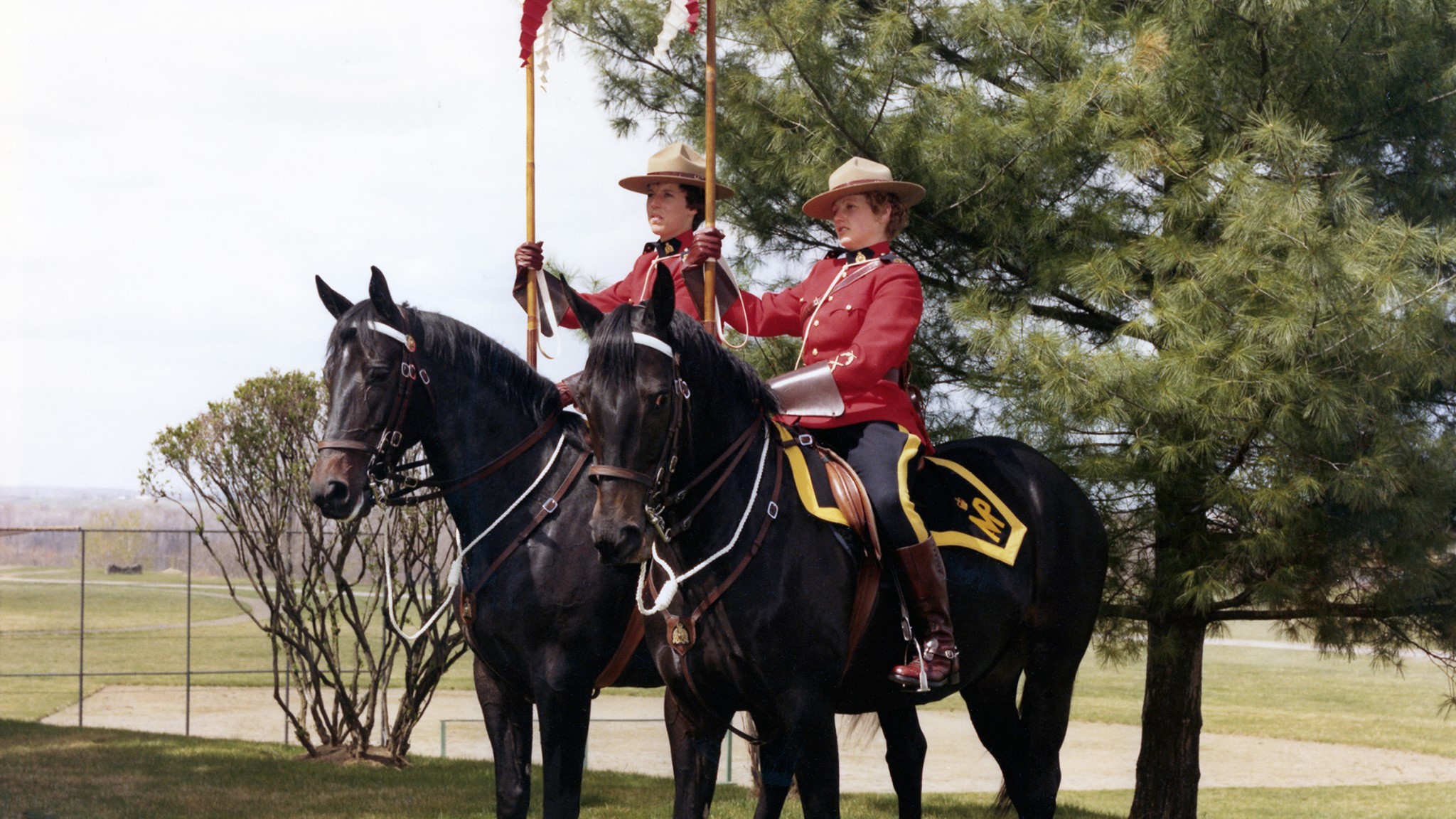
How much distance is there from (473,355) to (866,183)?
154cm

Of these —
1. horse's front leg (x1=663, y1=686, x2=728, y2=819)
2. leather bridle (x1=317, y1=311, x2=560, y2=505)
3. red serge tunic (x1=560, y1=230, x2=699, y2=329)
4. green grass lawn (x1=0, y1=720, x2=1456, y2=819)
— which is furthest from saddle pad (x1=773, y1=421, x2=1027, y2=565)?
green grass lawn (x1=0, y1=720, x2=1456, y2=819)

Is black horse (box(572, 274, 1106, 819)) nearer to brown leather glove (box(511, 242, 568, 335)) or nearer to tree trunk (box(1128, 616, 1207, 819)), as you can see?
brown leather glove (box(511, 242, 568, 335))

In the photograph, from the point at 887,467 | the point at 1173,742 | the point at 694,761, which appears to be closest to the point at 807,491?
the point at 887,467

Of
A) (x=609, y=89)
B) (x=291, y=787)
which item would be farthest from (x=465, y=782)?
(x=609, y=89)

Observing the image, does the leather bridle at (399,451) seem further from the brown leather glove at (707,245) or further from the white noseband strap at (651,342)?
the white noseband strap at (651,342)

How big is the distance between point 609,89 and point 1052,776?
5.61 metres

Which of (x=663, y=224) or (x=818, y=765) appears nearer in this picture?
(x=818, y=765)

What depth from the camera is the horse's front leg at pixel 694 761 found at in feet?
12.5

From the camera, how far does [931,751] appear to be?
1510cm

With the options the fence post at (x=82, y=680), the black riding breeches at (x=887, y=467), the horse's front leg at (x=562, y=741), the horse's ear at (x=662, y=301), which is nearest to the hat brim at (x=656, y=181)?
the black riding breeches at (x=887, y=467)

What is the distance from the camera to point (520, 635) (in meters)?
4.22

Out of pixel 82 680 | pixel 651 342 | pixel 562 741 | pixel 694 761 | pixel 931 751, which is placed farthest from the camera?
pixel 931 751

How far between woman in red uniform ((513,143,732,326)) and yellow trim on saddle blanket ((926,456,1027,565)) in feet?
4.29

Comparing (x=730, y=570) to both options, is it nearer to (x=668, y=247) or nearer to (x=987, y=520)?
(x=987, y=520)
